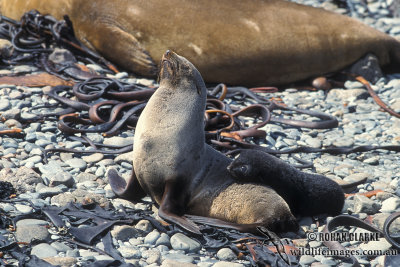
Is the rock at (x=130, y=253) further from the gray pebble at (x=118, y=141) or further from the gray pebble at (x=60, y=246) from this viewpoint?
the gray pebble at (x=118, y=141)

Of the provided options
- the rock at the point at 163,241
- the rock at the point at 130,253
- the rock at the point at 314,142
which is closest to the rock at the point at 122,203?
the rock at the point at 163,241

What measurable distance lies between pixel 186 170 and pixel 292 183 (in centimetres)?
73

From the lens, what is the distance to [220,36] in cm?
721

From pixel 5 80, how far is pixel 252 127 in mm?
2642

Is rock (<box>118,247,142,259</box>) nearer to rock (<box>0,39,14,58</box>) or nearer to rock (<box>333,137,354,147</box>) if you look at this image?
rock (<box>333,137,354,147</box>)

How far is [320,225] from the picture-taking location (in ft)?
13.9

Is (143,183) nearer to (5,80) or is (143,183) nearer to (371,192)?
(371,192)

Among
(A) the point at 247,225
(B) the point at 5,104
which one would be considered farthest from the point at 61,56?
(A) the point at 247,225

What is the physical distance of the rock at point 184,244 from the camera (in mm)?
3697

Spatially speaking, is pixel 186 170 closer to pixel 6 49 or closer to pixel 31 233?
pixel 31 233

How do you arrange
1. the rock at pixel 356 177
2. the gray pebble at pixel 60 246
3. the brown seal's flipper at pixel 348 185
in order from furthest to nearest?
the rock at pixel 356 177 → the brown seal's flipper at pixel 348 185 → the gray pebble at pixel 60 246

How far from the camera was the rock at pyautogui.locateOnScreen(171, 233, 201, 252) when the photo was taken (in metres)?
3.70

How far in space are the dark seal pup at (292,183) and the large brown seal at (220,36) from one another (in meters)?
3.10

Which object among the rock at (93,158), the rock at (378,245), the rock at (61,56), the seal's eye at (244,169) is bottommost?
the rock at (61,56)
